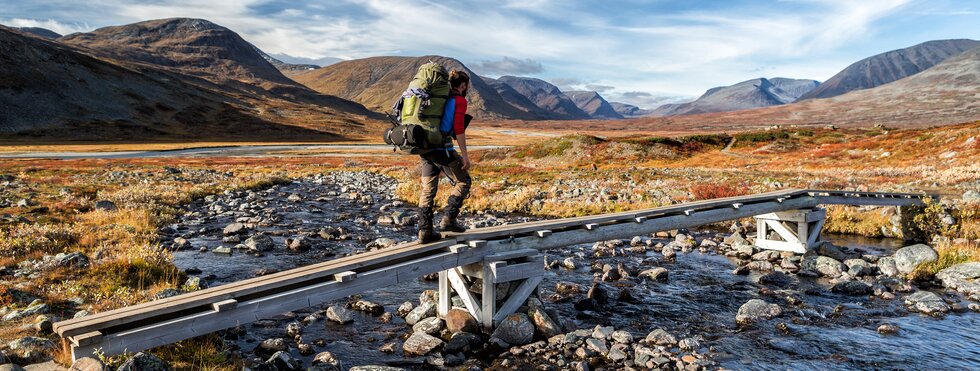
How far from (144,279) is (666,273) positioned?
12516 millimetres

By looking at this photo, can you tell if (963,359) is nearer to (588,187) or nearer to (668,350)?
(668,350)

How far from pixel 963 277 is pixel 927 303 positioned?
292cm

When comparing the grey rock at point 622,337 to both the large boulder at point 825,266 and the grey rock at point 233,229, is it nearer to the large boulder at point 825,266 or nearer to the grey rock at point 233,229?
the large boulder at point 825,266

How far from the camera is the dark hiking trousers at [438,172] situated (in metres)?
8.90

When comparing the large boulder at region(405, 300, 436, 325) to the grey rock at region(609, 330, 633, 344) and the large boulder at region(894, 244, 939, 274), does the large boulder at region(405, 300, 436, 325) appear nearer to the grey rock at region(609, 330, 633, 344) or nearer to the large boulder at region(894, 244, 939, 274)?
the grey rock at region(609, 330, 633, 344)

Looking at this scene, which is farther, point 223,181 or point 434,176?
point 223,181

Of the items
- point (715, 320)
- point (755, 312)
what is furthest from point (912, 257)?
point (715, 320)

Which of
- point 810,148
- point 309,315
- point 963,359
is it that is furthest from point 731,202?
point 810,148

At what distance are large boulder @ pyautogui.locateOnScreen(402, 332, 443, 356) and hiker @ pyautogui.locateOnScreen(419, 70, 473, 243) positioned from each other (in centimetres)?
172

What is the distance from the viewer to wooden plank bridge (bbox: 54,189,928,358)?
6.37m

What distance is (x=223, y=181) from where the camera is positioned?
38.0m

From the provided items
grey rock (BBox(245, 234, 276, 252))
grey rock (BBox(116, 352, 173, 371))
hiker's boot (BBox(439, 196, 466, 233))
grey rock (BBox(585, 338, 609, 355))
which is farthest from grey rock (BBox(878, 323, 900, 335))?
grey rock (BBox(245, 234, 276, 252))

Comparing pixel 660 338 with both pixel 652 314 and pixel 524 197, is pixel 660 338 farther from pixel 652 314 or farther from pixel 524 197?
pixel 524 197

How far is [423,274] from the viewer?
9.15 m
